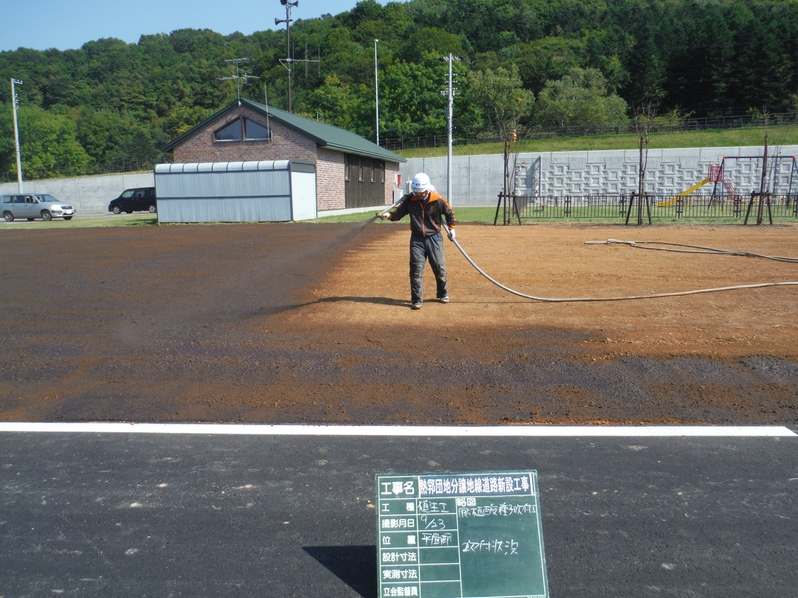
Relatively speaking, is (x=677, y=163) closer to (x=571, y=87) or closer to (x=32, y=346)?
(x=571, y=87)

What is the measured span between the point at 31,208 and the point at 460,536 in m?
43.0

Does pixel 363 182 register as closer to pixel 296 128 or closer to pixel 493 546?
pixel 296 128

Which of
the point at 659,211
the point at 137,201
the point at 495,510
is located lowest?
the point at 495,510

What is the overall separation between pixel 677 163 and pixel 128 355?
4716 centimetres

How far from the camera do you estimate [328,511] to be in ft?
13.2

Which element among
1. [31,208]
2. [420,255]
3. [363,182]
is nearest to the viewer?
[420,255]

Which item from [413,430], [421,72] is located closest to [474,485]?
[413,430]

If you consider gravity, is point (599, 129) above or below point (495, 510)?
above

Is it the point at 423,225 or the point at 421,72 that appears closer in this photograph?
the point at 423,225

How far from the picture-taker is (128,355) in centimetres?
778

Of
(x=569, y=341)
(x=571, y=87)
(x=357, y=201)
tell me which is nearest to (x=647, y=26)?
(x=571, y=87)

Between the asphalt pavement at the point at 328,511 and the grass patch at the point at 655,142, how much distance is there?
4658cm

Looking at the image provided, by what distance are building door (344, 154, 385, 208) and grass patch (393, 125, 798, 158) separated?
1063 centimetres

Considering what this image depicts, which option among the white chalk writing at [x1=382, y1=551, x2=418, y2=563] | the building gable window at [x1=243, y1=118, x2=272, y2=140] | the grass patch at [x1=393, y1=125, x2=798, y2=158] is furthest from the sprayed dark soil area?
the grass patch at [x1=393, y1=125, x2=798, y2=158]
